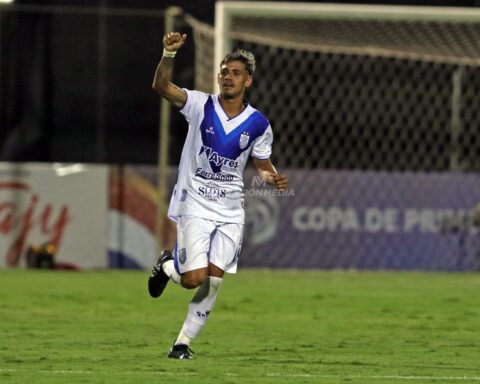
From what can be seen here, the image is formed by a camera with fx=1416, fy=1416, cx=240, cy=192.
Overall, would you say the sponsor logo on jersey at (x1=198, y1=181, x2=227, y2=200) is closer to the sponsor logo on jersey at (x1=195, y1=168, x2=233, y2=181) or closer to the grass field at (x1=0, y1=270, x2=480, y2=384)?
the sponsor logo on jersey at (x1=195, y1=168, x2=233, y2=181)

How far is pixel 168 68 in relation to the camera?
29.8 feet

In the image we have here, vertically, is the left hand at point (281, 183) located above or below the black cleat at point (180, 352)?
above

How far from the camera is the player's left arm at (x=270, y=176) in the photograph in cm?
905

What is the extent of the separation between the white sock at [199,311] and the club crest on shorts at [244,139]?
2.95ft

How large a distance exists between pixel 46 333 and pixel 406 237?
8.78 m

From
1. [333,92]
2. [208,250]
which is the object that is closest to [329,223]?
[333,92]

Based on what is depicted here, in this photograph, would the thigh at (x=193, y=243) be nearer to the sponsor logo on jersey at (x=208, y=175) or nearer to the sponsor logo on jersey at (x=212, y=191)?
the sponsor logo on jersey at (x=212, y=191)

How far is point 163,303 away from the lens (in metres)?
14.7

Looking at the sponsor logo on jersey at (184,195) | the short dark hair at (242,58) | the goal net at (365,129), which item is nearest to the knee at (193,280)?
the sponsor logo on jersey at (184,195)

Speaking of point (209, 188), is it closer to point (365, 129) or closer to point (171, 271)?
point (171, 271)

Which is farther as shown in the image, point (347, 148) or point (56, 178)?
point (347, 148)

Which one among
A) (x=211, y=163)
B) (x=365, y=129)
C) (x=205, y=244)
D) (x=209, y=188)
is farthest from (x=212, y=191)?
(x=365, y=129)

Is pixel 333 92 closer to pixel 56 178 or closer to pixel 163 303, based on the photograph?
pixel 56 178

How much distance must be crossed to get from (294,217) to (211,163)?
32.7 feet
